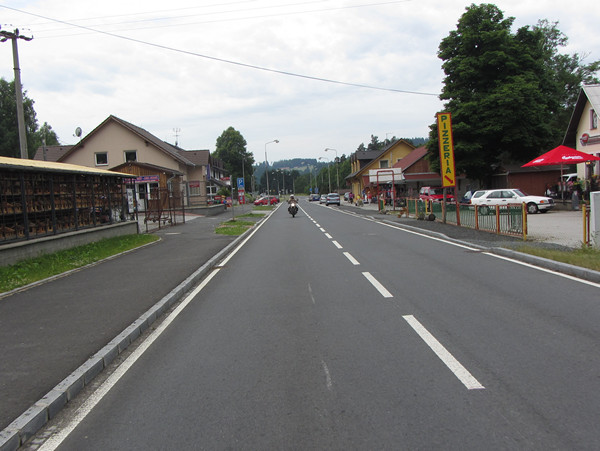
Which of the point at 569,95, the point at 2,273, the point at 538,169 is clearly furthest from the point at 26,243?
the point at 569,95

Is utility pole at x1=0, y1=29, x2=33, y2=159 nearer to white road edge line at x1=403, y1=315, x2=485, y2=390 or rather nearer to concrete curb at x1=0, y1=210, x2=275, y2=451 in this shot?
concrete curb at x1=0, y1=210, x2=275, y2=451

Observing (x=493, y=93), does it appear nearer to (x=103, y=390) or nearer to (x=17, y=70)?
(x=17, y=70)

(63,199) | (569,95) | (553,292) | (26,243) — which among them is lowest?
(553,292)

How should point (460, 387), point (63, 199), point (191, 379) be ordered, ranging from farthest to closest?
point (63, 199)
point (191, 379)
point (460, 387)

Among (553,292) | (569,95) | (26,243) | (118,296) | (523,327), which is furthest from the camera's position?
(569,95)

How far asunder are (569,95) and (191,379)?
59.9 meters

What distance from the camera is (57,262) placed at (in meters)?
11.8

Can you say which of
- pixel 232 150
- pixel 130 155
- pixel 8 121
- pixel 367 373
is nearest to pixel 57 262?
pixel 367 373

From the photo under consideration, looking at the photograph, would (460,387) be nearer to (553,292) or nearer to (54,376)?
(54,376)

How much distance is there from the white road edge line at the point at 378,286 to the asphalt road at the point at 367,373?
0.21 feet

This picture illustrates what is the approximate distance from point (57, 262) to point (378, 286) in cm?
843

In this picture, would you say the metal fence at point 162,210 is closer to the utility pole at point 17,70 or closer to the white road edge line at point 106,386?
the utility pole at point 17,70

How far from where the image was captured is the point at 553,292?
723cm

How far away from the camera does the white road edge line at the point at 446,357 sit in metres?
3.94
